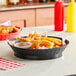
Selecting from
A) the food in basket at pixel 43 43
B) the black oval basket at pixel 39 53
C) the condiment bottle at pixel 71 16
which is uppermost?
the condiment bottle at pixel 71 16

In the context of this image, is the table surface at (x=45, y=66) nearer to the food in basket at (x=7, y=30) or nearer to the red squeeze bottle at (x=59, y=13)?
the food in basket at (x=7, y=30)

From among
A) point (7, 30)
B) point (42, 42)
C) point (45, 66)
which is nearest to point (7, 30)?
point (7, 30)

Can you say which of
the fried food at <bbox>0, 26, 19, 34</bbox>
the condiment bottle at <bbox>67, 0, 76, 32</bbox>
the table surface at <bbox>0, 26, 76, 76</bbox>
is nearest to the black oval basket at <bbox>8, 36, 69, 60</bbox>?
the table surface at <bbox>0, 26, 76, 76</bbox>

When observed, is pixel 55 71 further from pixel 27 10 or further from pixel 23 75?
pixel 27 10

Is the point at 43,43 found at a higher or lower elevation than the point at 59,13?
lower

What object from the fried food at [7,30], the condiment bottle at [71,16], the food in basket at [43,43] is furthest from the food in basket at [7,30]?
the condiment bottle at [71,16]

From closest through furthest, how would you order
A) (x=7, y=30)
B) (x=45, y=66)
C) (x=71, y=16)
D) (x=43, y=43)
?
(x=45, y=66) → (x=43, y=43) → (x=7, y=30) → (x=71, y=16)

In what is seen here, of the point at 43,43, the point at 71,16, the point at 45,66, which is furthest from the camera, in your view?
the point at 71,16

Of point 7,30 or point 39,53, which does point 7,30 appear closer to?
point 7,30

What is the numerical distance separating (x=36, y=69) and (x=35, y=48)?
16 cm

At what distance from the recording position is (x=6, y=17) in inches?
123

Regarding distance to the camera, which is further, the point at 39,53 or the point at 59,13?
the point at 59,13

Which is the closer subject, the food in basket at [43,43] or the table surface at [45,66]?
the table surface at [45,66]

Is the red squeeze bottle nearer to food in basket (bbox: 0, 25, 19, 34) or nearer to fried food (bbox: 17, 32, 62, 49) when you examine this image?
food in basket (bbox: 0, 25, 19, 34)
